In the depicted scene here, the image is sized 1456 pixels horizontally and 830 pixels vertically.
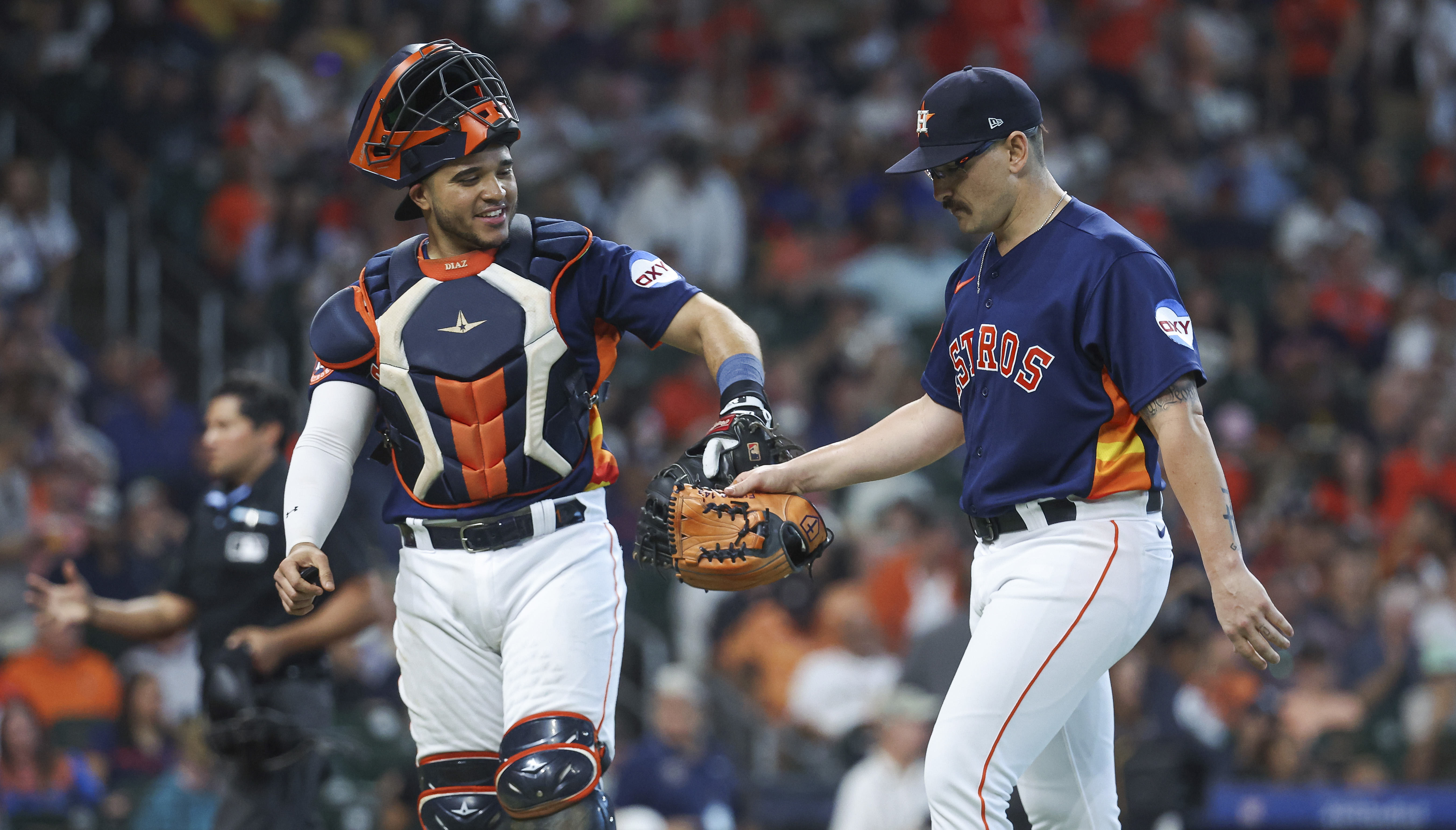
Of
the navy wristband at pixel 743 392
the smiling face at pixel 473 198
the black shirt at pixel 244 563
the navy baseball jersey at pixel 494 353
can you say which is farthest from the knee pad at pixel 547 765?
the black shirt at pixel 244 563

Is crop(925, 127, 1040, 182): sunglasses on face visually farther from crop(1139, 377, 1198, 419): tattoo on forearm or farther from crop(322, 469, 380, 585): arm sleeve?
crop(322, 469, 380, 585): arm sleeve

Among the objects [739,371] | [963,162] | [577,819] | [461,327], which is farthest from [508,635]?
[963,162]

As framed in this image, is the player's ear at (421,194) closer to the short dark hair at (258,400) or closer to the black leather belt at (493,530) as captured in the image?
the black leather belt at (493,530)

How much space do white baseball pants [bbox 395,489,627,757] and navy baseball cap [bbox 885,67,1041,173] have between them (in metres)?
1.35

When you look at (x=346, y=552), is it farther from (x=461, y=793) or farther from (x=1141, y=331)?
(x=1141, y=331)

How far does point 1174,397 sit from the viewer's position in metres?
3.75

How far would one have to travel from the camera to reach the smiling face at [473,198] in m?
4.24

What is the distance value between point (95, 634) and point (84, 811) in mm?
2126

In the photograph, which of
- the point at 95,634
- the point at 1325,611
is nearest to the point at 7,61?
the point at 95,634

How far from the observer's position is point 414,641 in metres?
4.32

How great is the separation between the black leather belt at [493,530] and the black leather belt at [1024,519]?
110 cm

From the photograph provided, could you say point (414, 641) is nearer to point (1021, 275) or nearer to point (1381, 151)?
point (1021, 275)

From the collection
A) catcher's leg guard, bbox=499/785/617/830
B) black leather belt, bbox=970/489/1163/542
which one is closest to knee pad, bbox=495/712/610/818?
catcher's leg guard, bbox=499/785/617/830

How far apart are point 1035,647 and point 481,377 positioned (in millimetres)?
1597
